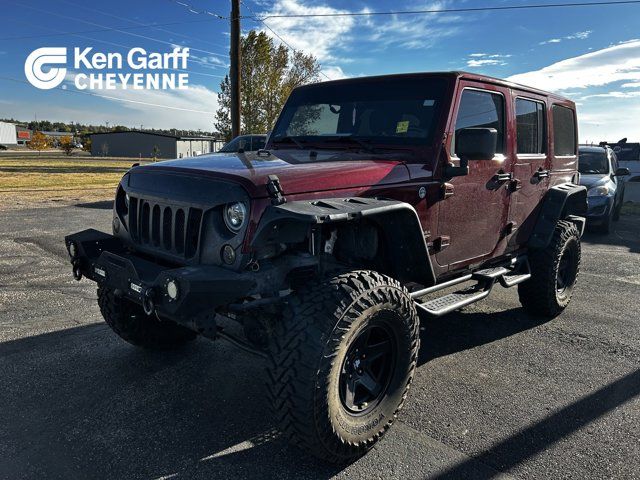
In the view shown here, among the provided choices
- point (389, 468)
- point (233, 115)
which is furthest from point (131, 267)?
point (233, 115)

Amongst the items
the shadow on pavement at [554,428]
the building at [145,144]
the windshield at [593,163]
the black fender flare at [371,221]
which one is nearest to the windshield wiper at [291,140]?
the black fender flare at [371,221]

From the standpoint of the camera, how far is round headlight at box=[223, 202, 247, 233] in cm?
250

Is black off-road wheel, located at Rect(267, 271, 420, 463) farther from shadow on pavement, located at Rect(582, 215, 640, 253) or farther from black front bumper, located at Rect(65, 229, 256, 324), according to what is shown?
shadow on pavement, located at Rect(582, 215, 640, 253)

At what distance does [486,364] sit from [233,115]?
→ 41.7ft

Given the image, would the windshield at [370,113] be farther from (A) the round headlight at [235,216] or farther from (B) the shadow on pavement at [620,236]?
(B) the shadow on pavement at [620,236]

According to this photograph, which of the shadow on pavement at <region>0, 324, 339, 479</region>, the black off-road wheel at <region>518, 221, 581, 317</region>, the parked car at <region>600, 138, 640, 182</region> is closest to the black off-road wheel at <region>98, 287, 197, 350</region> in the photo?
the shadow on pavement at <region>0, 324, 339, 479</region>

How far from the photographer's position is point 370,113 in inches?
146

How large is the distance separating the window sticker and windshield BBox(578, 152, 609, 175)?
30.2 ft

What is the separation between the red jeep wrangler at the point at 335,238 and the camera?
2422mm

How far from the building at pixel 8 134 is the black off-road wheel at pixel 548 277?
11401cm

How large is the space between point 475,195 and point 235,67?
40.5 feet

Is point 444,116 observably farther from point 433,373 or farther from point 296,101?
point 433,373

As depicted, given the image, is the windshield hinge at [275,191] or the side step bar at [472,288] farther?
the side step bar at [472,288]

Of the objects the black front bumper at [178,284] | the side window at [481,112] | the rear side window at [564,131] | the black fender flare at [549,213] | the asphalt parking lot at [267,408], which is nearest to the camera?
the black front bumper at [178,284]
